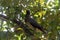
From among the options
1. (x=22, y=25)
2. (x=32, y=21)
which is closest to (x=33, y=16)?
(x=32, y=21)

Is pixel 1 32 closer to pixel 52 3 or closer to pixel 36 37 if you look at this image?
pixel 36 37

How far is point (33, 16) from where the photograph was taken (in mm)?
2758

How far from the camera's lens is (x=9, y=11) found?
248 centimetres

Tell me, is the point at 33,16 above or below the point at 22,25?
above

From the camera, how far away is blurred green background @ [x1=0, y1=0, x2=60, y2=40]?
96.4 inches

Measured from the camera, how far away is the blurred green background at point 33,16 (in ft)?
8.04

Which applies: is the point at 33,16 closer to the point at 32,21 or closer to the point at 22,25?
the point at 32,21

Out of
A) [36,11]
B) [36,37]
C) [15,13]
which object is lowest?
[36,37]

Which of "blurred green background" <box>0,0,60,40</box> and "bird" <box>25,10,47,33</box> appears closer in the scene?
"blurred green background" <box>0,0,60,40</box>

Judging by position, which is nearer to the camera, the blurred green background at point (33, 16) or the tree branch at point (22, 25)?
the blurred green background at point (33, 16)

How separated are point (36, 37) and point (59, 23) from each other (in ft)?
1.37

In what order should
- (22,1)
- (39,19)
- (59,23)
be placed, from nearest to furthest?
(22,1)
(59,23)
(39,19)

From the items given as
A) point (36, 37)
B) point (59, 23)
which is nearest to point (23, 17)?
point (36, 37)

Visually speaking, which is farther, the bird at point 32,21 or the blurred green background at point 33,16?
the bird at point 32,21
